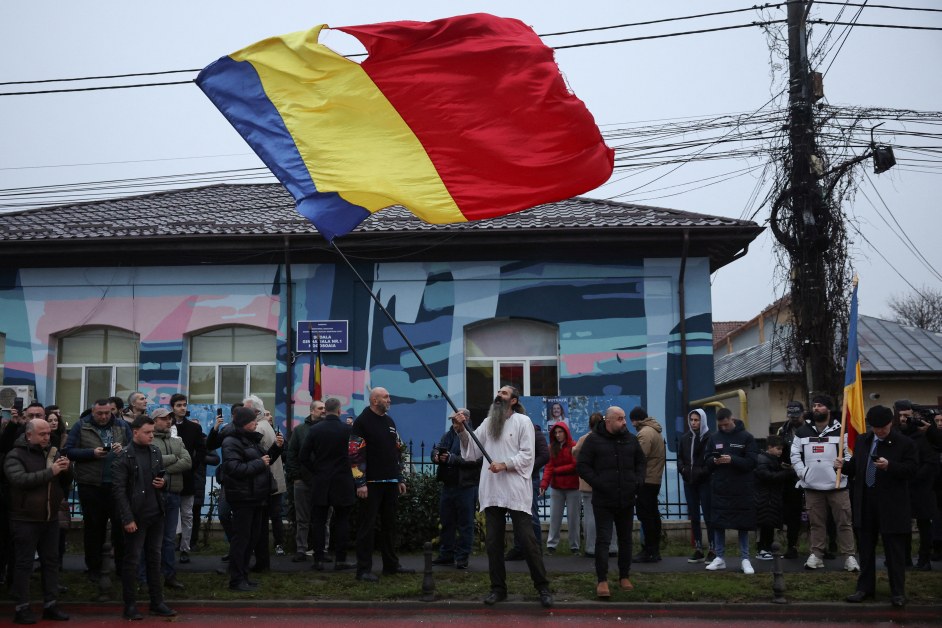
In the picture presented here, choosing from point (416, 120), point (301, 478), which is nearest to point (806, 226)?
point (416, 120)

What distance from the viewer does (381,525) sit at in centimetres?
1152

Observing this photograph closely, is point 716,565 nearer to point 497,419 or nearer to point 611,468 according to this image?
point 611,468

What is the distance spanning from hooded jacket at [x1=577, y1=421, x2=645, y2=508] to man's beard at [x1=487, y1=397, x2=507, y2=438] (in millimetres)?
1052

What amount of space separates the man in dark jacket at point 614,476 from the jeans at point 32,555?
5.59m

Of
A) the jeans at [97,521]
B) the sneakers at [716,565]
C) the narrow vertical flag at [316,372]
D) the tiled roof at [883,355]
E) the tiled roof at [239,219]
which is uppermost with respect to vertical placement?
the tiled roof at [239,219]

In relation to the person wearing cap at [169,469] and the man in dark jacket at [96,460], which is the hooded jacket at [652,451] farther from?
the man in dark jacket at [96,460]

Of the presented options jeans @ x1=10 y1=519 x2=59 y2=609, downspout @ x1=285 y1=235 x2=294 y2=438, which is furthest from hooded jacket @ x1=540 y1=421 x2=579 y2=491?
jeans @ x1=10 y1=519 x2=59 y2=609

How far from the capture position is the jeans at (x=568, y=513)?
13211mm

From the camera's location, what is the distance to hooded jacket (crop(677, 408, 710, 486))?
40.3ft

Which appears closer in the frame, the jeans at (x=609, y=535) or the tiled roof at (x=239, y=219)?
the jeans at (x=609, y=535)

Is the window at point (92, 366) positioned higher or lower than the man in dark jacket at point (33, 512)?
higher

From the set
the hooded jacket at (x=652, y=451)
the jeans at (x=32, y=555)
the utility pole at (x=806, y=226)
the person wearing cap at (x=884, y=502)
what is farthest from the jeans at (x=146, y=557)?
the utility pole at (x=806, y=226)

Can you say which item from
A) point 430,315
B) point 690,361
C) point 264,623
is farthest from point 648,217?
point 264,623

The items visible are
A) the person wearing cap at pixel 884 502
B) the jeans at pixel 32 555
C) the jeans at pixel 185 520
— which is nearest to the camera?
the jeans at pixel 32 555
